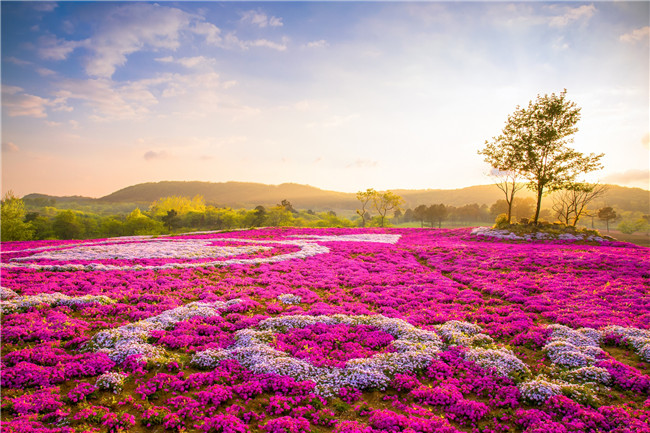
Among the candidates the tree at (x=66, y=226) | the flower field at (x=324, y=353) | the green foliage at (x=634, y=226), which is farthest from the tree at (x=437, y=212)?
the tree at (x=66, y=226)

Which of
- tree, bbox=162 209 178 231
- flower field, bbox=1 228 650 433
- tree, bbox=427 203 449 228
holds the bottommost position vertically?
flower field, bbox=1 228 650 433

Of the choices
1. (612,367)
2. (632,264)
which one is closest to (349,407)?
(612,367)

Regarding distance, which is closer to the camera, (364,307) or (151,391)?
(151,391)

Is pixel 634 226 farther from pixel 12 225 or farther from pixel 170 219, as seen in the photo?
pixel 12 225

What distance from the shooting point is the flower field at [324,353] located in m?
7.68

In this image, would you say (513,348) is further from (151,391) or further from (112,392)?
(112,392)

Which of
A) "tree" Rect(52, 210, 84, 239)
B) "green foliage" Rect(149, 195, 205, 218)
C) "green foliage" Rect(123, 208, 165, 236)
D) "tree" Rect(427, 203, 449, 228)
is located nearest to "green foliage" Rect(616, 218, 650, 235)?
"tree" Rect(427, 203, 449, 228)

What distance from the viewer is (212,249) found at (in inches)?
1371

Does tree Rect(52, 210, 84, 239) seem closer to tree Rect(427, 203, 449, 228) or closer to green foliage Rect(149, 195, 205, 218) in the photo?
green foliage Rect(149, 195, 205, 218)

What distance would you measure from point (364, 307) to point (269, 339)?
232 inches

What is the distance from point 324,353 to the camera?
11.0m

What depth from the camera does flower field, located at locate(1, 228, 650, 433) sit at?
25.2 ft

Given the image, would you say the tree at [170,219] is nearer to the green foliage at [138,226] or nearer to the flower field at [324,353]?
the green foliage at [138,226]

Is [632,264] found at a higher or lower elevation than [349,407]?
higher
